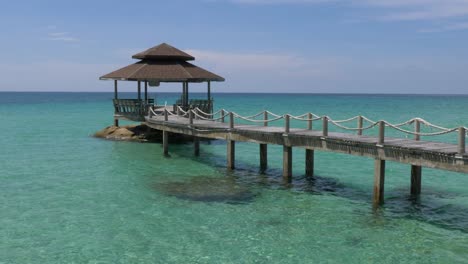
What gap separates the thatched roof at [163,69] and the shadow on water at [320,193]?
924 centimetres

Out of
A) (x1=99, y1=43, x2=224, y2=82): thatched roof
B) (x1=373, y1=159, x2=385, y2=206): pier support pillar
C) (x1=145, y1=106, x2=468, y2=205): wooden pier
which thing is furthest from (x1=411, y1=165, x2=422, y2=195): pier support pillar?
A: (x1=99, y1=43, x2=224, y2=82): thatched roof

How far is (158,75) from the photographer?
92.3ft

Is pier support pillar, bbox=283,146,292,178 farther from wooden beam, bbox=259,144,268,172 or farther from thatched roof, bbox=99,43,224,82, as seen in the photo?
thatched roof, bbox=99,43,224,82

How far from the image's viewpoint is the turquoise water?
11211mm

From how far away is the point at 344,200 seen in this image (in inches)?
625

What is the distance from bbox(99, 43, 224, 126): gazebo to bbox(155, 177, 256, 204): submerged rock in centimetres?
1059

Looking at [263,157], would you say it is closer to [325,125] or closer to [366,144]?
[325,125]

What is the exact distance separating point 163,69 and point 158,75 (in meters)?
0.81

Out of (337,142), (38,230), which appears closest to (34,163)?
(38,230)

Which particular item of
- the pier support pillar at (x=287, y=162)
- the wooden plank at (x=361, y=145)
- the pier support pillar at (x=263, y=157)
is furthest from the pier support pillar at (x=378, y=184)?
the pier support pillar at (x=263, y=157)

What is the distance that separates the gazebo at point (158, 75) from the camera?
2822 centimetres

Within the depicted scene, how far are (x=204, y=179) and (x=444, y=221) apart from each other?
28.6 ft

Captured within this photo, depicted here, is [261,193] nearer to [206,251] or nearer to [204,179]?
[204,179]

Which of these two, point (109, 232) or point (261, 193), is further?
point (261, 193)
